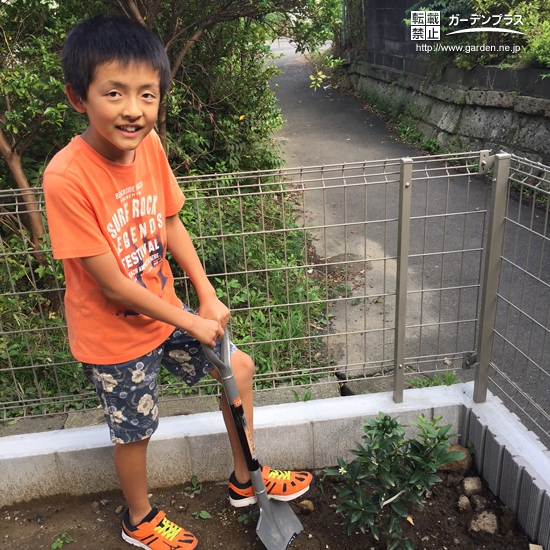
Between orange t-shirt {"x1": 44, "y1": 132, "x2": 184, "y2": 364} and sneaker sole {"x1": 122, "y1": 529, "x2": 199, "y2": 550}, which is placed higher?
orange t-shirt {"x1": 44, "y1": 132, "x2": 184, "y2": 364}

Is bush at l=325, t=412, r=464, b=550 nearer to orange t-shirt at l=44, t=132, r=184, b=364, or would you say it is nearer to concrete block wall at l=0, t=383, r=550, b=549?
concrete block wall at l=0, t=383, r=550, b=549

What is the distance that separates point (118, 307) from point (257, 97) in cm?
450

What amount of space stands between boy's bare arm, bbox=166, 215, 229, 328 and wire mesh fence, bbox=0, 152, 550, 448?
16cm

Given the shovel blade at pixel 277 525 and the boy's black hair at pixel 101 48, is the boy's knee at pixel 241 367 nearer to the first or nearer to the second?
the shovel blade at pixel 277 525

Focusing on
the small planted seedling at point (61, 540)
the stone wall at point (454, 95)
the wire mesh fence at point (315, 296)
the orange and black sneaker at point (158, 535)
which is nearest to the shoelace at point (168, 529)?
the orange and black sneaker at point (158, 535)

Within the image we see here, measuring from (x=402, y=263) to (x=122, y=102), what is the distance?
1.38 meters

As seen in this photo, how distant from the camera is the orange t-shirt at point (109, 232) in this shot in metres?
1.68

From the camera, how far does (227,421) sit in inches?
90.0

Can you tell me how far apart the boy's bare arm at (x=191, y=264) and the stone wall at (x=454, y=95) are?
500 cm

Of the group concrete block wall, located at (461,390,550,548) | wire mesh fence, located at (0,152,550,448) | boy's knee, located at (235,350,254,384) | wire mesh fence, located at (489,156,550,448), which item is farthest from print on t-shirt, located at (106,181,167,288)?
concrete block wall, located at (461,390,550,548)

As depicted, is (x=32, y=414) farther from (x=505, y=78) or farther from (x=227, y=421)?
(x=505, y=78)

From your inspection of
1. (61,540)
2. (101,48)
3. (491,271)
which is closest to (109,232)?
(101,48)

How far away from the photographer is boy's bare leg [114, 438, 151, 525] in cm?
214

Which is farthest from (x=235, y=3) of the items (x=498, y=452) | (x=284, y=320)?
(x=498, y=452)
